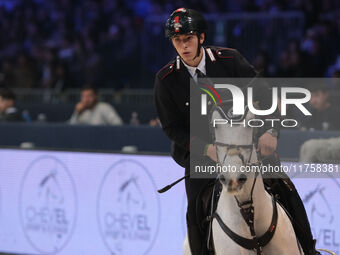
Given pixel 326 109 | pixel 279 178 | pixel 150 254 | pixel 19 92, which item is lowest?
pixel 150 254

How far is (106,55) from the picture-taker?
1495 centimetres

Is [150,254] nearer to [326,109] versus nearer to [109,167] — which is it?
[109,167]

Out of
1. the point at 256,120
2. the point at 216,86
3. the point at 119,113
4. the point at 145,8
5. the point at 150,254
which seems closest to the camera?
the point at 256,120

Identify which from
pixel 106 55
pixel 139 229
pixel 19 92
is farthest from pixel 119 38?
pixel 139 229

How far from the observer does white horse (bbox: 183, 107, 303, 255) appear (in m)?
3.93

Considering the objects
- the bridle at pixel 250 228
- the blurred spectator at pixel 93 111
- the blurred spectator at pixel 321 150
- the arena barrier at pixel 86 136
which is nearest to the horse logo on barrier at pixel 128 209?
the arena barrier at pixel 86 136

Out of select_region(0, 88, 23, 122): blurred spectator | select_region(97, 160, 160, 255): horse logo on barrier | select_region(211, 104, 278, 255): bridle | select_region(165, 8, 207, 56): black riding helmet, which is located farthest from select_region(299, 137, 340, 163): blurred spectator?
select_region(0, 88, 23, 122): blurred spectator

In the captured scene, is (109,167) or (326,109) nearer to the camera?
(109,167)

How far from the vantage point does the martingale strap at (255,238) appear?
4436mm

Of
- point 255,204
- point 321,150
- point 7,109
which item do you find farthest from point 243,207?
point 7,109

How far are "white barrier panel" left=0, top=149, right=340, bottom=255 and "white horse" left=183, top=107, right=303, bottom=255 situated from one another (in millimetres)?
1944

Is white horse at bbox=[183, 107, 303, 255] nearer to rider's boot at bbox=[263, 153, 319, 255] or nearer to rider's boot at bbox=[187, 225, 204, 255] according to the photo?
rider's boot at bbox=[263, 153, 319, 255]

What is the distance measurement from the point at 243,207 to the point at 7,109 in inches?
275

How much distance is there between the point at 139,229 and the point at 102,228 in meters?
0.50
